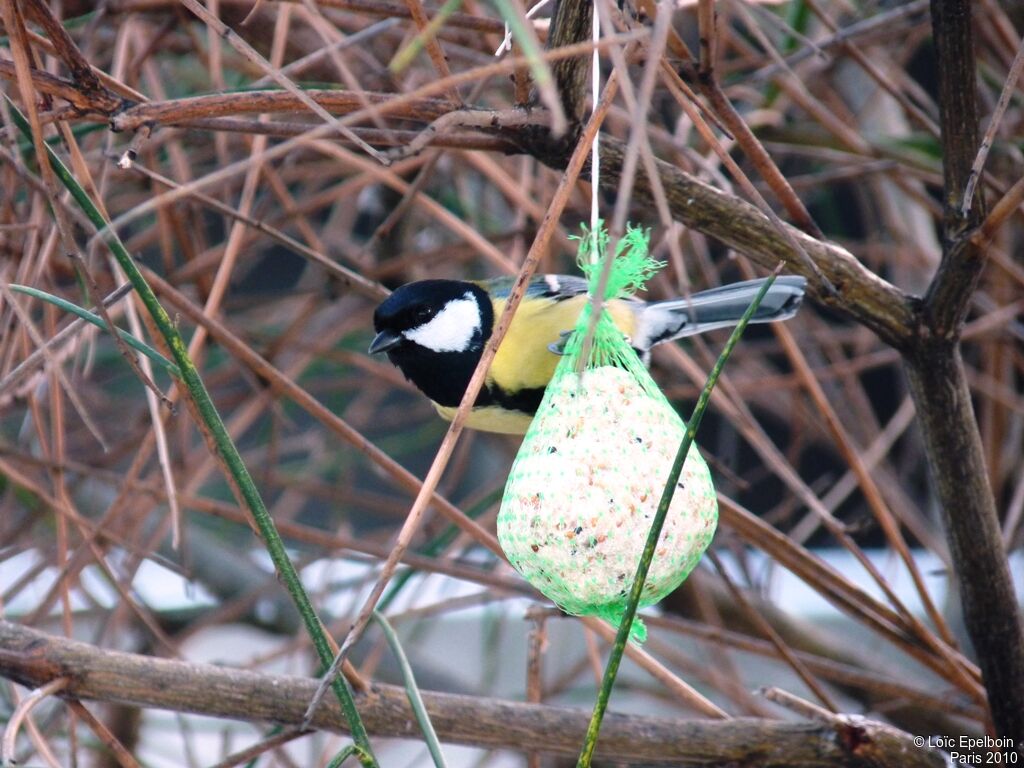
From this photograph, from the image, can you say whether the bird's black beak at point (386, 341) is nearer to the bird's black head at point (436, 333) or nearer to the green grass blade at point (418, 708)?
the bird's black head at point (436, 333)

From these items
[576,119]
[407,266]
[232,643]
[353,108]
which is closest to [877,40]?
[407,266]

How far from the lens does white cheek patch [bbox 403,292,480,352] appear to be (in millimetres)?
1550

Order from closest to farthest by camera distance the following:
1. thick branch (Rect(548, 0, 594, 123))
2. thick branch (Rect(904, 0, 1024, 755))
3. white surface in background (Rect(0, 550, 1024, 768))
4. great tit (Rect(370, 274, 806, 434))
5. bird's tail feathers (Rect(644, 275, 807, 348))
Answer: thick branch (Rect(548, 0, 594, 123)) < thick branch (Rect(904, 0, 1024, 755)) < bird's tail feathers (Rect(644, 275, 807, 348)) < great tit (Rect(370, 274, 806, 434)) < white surface in background (Rect(0, 550, 1024, 768))

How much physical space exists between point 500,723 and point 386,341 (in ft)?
1.90

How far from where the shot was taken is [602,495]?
1005mm

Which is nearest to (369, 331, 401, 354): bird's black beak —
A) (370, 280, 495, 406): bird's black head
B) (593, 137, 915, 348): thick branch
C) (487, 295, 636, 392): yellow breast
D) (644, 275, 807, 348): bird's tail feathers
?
(370, 280, 495, 406): bird's black head

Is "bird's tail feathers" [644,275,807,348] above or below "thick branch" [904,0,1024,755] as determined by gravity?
above

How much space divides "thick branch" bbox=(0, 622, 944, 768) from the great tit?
0.45 meters

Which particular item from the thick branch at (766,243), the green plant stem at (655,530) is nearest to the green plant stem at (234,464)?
the green plant stem at (655,530)

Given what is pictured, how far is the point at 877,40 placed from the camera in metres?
1.88

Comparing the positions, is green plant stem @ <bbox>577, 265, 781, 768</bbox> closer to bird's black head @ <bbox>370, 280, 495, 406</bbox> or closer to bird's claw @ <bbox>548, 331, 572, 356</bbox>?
bird's claw @ <bbox>548, 331, 572, 356</bbox>

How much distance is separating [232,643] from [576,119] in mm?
2544

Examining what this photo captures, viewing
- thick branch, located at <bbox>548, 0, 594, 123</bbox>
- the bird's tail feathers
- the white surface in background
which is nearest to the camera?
thick branch, located at <bbox>548, 0, 594, 123</bbox>

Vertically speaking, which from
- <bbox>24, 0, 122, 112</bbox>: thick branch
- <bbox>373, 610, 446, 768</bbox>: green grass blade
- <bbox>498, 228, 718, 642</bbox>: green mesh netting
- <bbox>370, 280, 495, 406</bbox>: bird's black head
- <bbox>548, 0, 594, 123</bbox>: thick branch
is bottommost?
<bbox>373, 610, 446, 768</bbox>: green grass blade
